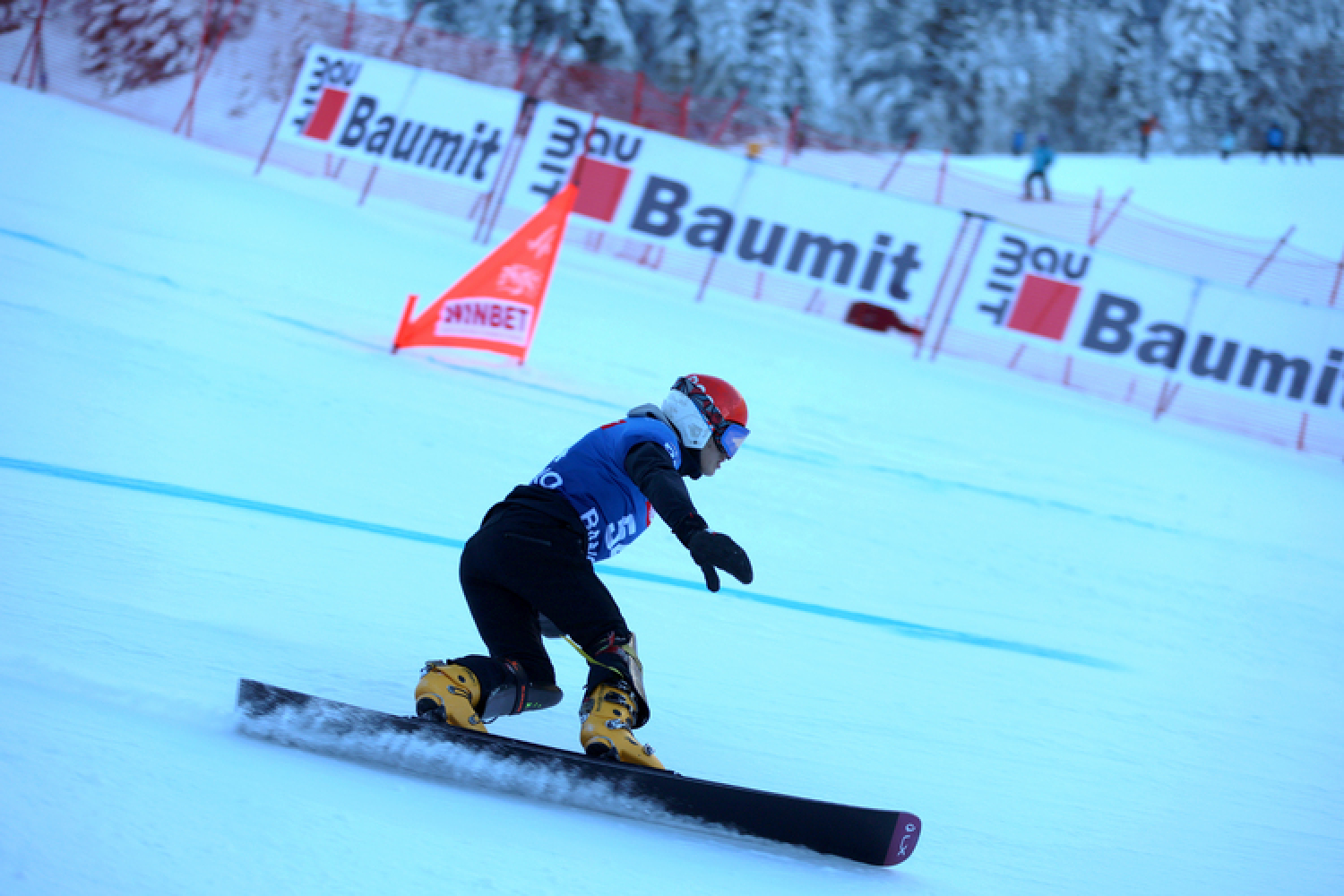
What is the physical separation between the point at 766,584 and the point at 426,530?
145 cm

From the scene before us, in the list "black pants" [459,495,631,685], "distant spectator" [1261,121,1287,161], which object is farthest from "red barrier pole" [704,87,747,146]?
"black pants" [459,495,631,685]

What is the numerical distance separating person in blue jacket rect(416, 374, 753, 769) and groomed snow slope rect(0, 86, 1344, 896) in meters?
0.21

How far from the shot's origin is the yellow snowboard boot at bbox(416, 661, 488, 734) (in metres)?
2.47

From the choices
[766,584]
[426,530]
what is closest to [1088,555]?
[766,584]

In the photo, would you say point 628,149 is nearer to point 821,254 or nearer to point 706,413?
point 821,254

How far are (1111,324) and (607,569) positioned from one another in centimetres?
1082

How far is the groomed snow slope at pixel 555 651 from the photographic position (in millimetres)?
2170

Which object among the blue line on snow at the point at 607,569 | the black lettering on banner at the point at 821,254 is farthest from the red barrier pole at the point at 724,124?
the blue line on snow at the point at 607,569

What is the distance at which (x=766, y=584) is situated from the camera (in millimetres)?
4684

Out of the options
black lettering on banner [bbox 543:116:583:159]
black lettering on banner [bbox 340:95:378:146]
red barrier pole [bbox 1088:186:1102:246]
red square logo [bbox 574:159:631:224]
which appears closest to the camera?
red square logo [bbox 574:159:631:224]

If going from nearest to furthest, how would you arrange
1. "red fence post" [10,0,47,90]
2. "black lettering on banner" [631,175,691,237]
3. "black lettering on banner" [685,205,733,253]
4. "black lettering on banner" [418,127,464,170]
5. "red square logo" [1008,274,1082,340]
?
"red square logo" [1008,274,1082,340] < "black lettering on banner" [685,205,733,253] < "black lettering on banner" [631,175,691,237] < "black lettering on banner" [418,127,464,170] < "red fence post" [10,0,47,90]

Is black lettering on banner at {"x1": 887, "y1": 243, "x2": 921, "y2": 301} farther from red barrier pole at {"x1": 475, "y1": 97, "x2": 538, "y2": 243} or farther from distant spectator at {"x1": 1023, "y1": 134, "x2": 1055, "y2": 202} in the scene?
distant spectator at {"x1": 1023, "y1": 134, "x2": 1055, "y2": 202}

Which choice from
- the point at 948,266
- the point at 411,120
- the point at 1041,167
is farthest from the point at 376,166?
the point at 1041,167

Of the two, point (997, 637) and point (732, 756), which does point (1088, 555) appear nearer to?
point (997, 637)
